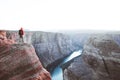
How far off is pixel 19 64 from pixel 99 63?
18205 millimetres

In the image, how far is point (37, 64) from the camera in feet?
36.7

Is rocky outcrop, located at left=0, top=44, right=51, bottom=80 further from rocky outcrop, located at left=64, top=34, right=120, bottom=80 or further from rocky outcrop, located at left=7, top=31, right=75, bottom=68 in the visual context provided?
rocky outcrop, located at left=7, top=31, right=75, bottom=68

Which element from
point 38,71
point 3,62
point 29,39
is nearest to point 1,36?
point 3,62

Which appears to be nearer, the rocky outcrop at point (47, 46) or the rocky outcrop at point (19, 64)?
the rocky outcrop at point (19, 64)

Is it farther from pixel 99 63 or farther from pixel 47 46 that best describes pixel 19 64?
pixel 47 46

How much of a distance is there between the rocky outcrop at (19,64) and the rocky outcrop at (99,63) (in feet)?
50.8

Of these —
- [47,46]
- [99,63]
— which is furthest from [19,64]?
[47,46]

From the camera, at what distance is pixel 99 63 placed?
2594cm

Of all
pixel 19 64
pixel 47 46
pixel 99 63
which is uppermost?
pixel 19 64

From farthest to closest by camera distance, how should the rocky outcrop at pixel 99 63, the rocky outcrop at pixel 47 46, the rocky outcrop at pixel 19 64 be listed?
the rocky outcrop at pixel 47 46
the rocky outcrop at pixel 99 63
the rocky outcrop at pixel 19 64

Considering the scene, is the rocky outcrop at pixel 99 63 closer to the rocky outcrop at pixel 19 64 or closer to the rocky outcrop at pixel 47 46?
the rocky outcrop at pixel 19 64

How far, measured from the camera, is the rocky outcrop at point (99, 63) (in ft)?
78.5

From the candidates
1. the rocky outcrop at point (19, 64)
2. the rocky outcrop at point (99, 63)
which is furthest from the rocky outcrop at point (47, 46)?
the rocky outcrop at point (19, 64)

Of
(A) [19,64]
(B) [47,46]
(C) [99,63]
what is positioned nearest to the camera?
(A) [19,64]
